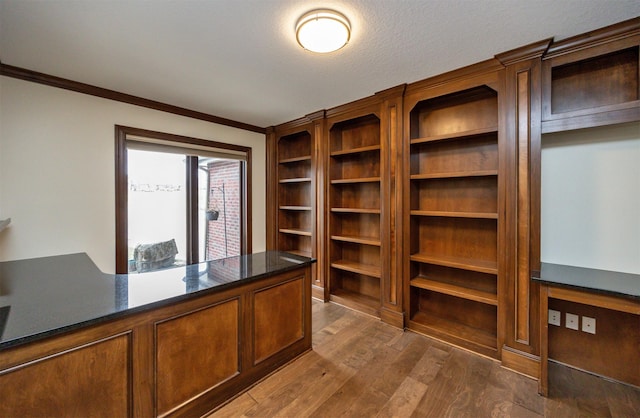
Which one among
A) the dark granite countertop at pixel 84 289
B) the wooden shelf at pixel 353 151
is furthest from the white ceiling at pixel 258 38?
the dark granite countertop at pixel 84 289

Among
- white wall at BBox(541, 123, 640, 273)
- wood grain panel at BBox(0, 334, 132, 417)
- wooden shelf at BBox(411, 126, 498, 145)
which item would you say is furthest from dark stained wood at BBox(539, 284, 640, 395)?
wood grain panel at BBox(0, 334, 132, 417)

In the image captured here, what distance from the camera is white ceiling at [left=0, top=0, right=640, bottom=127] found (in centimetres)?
159

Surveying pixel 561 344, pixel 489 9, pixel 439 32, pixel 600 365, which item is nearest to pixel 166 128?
pixel 439 32

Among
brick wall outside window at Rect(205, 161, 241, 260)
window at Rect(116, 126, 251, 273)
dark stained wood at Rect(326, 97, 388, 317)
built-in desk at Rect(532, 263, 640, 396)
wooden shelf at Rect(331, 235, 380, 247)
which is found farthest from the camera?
brick wall outside window at Rect(205, 161, 241, 260)

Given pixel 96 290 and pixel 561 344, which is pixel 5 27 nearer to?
pixel 96 290

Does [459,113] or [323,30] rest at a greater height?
[323,30]

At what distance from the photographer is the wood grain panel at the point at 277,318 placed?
6.28 feet

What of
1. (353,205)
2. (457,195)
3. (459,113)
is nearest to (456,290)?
(457,195)

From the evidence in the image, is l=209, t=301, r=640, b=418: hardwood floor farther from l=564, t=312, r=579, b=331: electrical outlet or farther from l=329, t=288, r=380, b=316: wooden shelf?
l=329, t=288, r=380, b=316: wooden shelf

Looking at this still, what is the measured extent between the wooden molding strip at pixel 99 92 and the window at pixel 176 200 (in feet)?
1.01

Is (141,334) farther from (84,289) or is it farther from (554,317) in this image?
(554,317)

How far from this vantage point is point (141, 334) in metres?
1.34

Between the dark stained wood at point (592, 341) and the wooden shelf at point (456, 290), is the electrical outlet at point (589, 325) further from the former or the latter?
the wooden shelf at point (456, 290)

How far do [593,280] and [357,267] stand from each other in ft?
6.76
